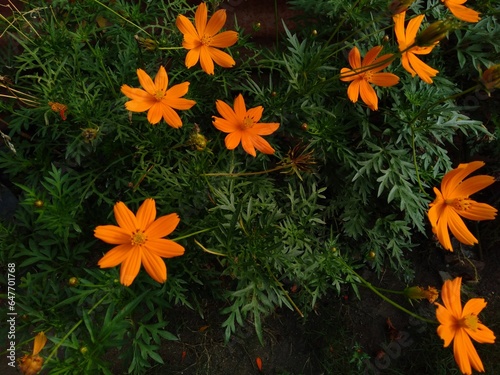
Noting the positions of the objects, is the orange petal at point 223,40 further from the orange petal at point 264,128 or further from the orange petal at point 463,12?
the orange petal at point 463,12

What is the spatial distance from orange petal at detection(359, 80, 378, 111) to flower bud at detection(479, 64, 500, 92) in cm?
29

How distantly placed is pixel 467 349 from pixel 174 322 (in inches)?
41.0

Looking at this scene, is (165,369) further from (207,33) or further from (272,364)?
(207,33)

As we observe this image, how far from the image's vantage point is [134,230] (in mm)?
1002

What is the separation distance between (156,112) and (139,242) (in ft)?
1.20

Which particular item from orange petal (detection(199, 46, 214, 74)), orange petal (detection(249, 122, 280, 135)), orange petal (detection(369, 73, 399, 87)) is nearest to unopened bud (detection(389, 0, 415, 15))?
orange petal (detection(369, 73, 399, 87))

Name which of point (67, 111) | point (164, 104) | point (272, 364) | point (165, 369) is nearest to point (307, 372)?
point (272, 364)

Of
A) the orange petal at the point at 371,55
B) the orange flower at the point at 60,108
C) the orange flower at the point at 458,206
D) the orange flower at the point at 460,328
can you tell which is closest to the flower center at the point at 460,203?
the orange flower at the point at 458,206

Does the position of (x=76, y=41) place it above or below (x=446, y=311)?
above

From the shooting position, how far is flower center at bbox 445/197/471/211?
1112 millimetres

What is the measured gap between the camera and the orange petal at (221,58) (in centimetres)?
129

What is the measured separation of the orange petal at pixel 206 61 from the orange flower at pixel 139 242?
1.51 feet

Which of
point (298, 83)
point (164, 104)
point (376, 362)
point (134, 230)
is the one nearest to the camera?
point (134, 230)

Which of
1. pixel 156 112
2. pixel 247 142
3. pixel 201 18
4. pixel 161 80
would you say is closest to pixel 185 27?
pixel 201 18
